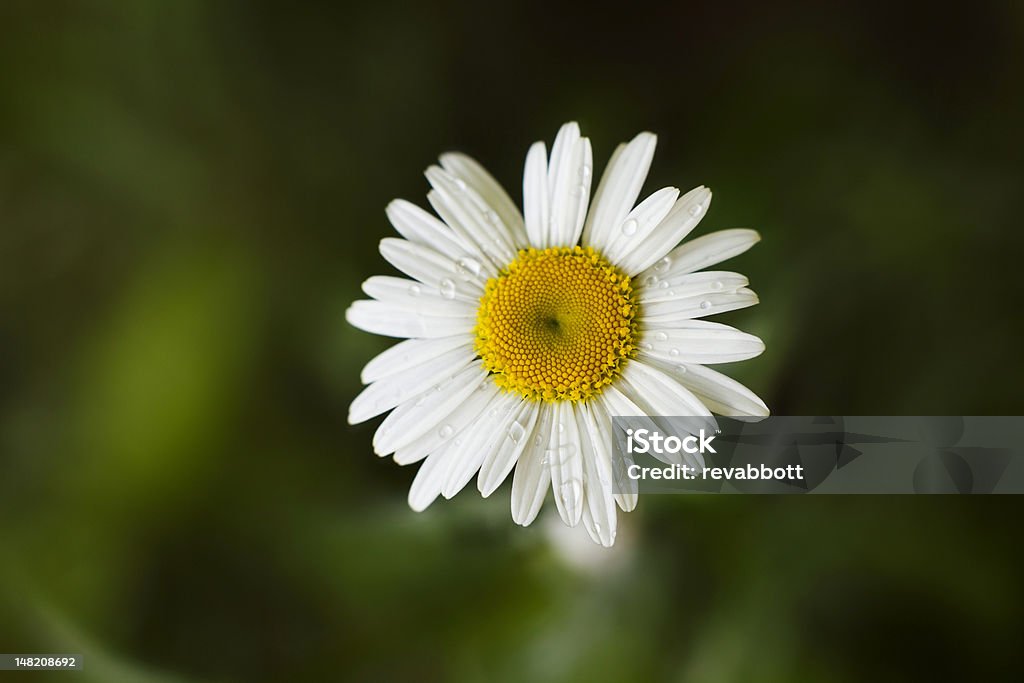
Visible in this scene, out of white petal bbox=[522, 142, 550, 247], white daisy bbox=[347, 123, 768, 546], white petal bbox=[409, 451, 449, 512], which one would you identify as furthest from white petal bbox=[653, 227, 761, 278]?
white petal bbox=[409, 451, 449, 512]

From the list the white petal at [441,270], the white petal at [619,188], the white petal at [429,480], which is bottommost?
the white petal at [429,480]

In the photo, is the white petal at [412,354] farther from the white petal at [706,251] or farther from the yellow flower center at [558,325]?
the white petal at [706,251]

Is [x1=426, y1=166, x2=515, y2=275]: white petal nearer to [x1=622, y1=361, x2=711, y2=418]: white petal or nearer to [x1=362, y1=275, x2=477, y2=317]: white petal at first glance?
[x1=362, y1=275, x2=477, y2=317]: white petal

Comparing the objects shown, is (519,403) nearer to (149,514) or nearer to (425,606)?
(425,606)

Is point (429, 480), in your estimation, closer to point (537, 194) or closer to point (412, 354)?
point (412, 354)

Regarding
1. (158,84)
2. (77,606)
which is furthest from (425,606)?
(158,84)

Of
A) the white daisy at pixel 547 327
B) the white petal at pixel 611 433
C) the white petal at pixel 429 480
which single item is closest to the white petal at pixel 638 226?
the white daisy at pixel 547 327
